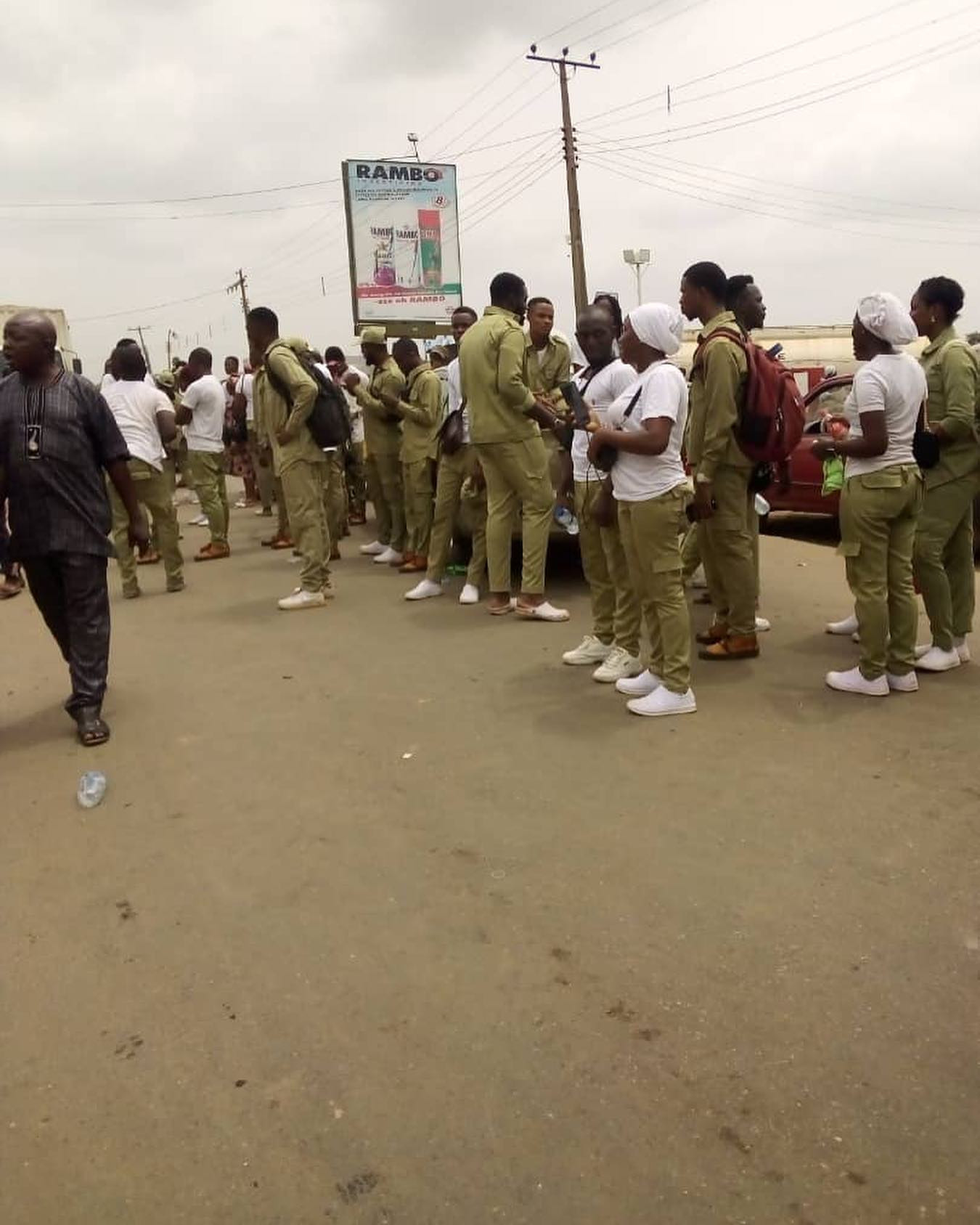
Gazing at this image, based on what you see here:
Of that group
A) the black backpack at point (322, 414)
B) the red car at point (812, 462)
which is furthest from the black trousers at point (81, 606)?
the red car at point (812, 462)

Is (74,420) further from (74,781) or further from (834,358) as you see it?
(834,358)

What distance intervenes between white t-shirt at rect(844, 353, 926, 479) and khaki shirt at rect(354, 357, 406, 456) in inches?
173

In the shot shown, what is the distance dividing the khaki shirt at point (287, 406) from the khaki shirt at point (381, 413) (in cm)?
114

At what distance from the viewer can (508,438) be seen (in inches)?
223

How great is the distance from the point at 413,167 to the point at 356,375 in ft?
37.3

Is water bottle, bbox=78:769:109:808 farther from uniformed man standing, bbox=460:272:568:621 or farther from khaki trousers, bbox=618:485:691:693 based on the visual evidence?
uniformed man standing, bbox=460:272:568:621

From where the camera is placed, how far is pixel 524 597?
5980 mm

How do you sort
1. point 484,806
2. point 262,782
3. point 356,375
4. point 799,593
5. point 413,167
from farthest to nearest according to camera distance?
point 413,167
point 356,375
point 799,593
point 262,782
point 484,806

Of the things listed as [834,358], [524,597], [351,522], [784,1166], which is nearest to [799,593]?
[524,597]

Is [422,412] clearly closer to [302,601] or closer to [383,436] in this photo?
[383,436]

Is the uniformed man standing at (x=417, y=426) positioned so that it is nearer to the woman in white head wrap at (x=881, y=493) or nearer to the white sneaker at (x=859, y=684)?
the woman in white head wrap at (x=881, y=493)

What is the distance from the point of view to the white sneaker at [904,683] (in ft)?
14.0

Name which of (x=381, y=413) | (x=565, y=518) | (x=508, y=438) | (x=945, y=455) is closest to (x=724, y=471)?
(x=945, y=455)

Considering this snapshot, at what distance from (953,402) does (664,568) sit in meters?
1.61
